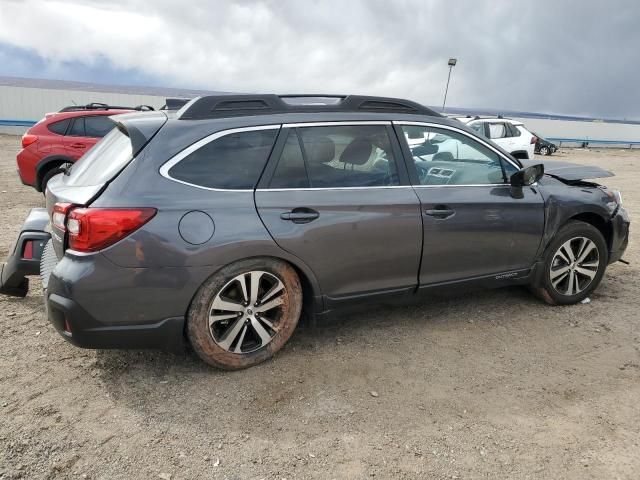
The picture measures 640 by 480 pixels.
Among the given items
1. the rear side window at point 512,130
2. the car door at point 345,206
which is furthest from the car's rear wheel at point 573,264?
the rear side window at point 512,130

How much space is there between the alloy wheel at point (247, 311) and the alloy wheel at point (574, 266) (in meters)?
2.41

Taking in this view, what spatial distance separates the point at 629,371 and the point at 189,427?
279 centimetres

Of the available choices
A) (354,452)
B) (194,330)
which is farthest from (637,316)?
(194,330)

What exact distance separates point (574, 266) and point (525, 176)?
1.04 m

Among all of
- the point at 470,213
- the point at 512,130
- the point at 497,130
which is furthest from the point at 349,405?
the point at 512,130

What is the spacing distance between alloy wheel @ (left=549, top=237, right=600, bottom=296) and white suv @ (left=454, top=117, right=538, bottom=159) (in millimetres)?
10899

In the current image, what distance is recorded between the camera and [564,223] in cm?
419

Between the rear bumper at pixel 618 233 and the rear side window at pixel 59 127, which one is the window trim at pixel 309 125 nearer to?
the rear bumper at pixel 618 233

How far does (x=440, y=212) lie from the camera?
356 cm

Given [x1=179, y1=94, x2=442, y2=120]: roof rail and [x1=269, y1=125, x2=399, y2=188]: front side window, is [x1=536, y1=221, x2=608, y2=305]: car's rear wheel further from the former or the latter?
[x1=269, y1=125, x2=399, y2=188]: front side window

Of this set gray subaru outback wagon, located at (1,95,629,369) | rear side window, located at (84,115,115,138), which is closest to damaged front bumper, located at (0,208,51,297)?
gray subaru outback wagon, located at (1,95,629,369)

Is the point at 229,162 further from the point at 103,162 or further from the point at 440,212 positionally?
the point at 440,212

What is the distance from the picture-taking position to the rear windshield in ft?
9.63

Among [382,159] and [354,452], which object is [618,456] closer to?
[354,452]
